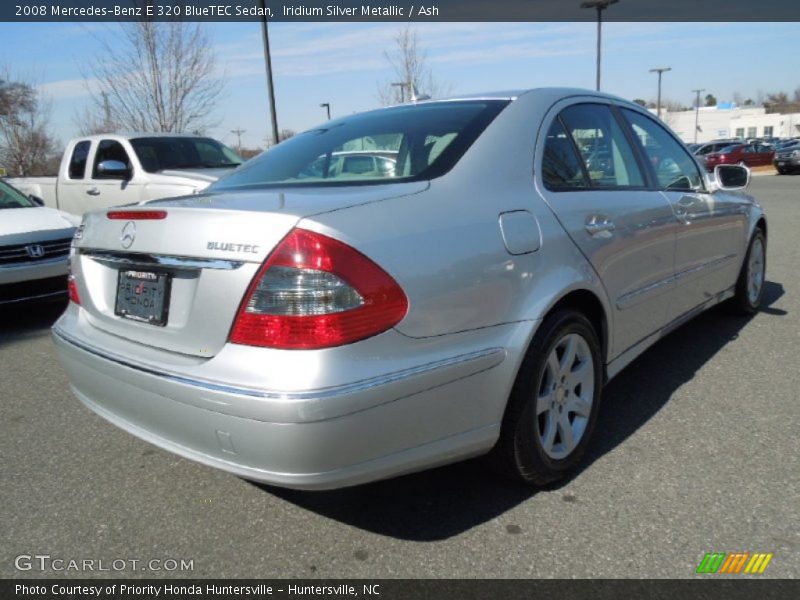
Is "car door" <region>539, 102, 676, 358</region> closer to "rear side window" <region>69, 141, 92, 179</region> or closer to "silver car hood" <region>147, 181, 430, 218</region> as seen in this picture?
"silver car hood" <region>147, 181, 430, 218</region>

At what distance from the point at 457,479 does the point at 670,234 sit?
69.4 inches

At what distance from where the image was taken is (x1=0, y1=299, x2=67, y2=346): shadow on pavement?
5445 mm

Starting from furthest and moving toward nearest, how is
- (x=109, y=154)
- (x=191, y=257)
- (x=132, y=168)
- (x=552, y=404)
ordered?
(x=109, y=154)
(x=132, y=168)
(x=552, y=404)
(x=191, y=257)

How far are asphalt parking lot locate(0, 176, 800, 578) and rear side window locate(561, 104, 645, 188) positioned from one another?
119 cm

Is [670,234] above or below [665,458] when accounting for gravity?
above

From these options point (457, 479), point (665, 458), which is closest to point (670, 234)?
point (665, 458)

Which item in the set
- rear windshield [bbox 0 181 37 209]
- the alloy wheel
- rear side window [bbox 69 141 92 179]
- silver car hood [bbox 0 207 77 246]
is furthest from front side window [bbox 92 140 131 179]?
the alloy wheel

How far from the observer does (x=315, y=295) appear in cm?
189

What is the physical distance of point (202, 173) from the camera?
7859mm

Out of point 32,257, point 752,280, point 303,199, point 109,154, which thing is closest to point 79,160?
point 109,154

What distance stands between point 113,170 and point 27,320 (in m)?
2.51

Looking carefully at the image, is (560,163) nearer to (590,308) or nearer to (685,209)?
(590,308)

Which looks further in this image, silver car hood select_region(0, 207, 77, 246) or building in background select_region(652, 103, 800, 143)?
building in background select_region(652, 103, 800, 143)
